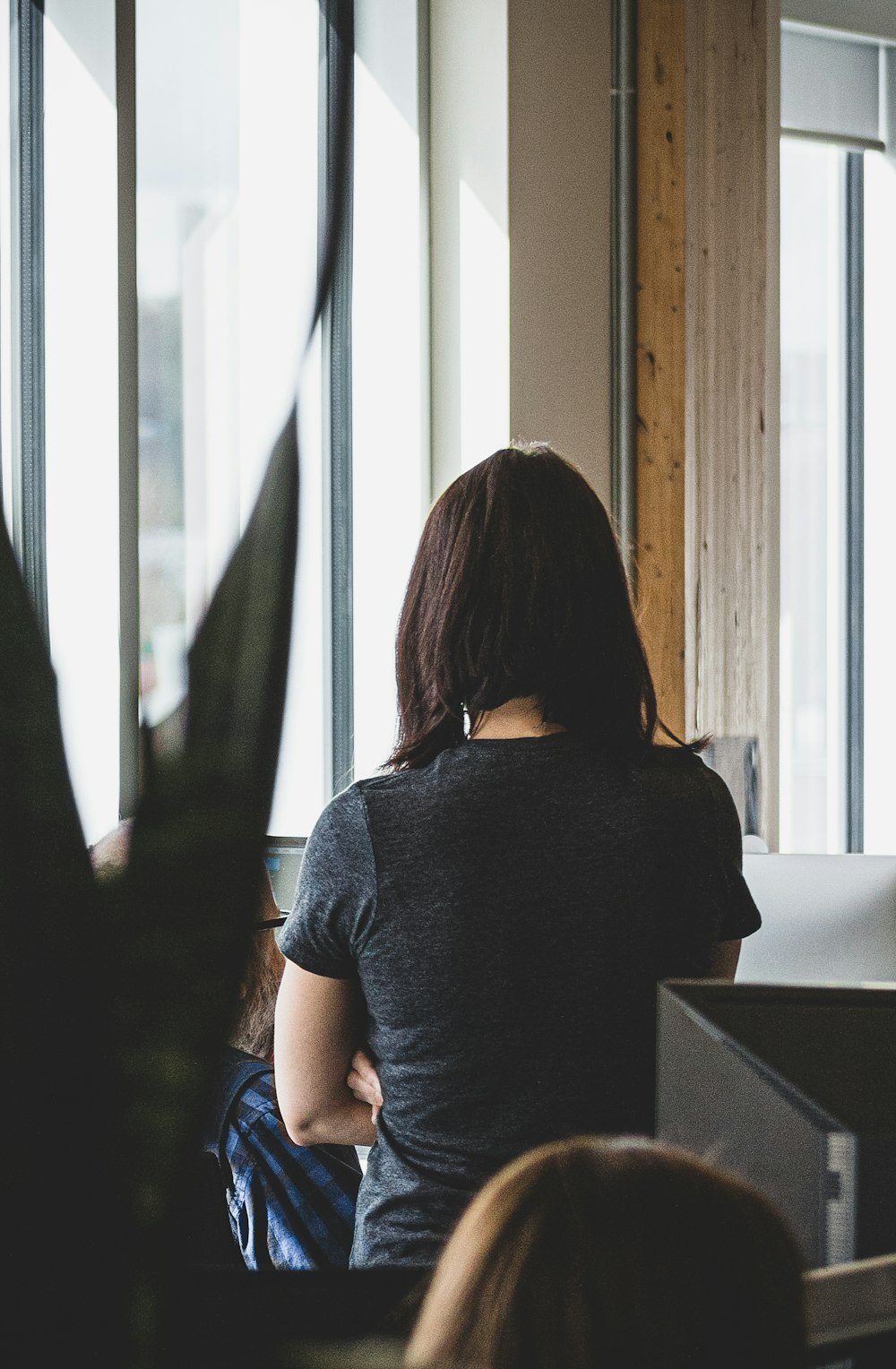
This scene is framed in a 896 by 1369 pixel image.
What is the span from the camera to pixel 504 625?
2.75 feet

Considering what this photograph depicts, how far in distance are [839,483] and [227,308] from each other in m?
3.00

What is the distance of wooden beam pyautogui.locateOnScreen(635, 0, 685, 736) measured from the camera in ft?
8.23

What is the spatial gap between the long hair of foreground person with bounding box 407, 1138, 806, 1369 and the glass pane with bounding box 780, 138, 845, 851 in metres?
3.14

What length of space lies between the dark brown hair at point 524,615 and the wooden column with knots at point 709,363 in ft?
5.36

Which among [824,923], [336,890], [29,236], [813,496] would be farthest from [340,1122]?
[813,496]

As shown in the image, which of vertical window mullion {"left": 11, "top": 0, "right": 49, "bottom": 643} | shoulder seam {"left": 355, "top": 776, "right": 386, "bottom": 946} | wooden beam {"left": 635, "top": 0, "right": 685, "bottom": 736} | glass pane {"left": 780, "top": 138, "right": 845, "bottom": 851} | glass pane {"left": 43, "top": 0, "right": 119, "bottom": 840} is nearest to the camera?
glass pane {"left": 43, "top": 0, "right": 119, "bottom": 840}

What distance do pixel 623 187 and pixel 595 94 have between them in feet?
0.60

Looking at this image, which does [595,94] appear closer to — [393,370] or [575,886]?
[393,370]

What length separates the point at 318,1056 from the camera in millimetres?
847

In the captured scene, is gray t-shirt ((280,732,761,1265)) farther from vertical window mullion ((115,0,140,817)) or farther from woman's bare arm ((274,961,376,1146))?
vertical window mullion ((115,0,140,817))

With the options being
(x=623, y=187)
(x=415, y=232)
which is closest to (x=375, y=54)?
(x=415, y=232)

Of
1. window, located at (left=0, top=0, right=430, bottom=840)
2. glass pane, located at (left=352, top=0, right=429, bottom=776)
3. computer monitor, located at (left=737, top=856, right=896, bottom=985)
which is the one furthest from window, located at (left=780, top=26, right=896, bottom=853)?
computer monitor, located at (left=737, top=856, right=896, bottom=985)

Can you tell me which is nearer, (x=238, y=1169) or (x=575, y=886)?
(x=575, y=886)

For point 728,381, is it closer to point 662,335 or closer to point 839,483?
point 662,335
